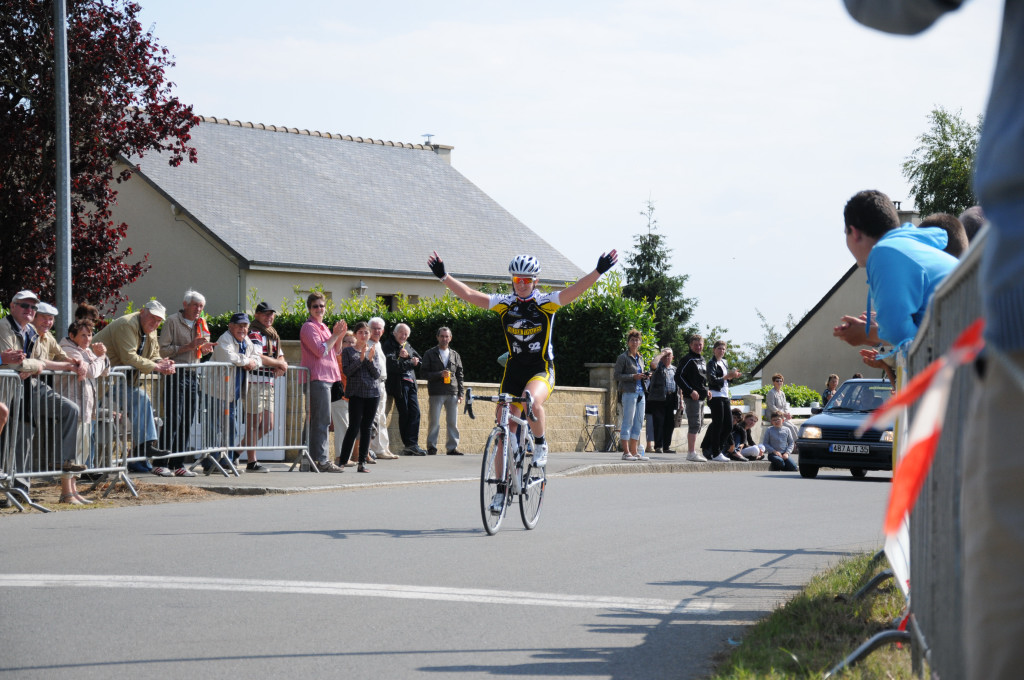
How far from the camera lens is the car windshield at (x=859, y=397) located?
21.9 m

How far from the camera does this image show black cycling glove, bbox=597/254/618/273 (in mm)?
10742

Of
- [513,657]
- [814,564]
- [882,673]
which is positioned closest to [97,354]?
[814,564]

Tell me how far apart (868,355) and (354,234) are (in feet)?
119

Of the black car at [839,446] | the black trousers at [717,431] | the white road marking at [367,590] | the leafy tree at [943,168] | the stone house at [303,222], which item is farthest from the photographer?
the leafy tree at [943,168]

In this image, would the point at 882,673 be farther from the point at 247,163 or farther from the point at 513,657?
the point at 247,163

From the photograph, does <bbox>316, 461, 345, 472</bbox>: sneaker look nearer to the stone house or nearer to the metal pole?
the metal pole

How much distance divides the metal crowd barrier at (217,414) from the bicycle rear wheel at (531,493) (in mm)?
5078

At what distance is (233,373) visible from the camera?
53.0 feet

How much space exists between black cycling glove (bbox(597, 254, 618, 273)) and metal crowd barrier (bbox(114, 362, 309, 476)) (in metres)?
5.88

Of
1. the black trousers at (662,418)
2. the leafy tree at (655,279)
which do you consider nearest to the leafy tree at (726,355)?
the leafy tree at (655,279)

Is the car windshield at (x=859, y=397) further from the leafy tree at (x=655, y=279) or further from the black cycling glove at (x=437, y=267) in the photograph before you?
the leafy tree at (x=655, y=279)

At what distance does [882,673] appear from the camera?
5.05 m

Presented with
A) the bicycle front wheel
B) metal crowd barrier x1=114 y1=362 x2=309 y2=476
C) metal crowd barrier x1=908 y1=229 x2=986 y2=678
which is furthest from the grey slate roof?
metal crowd barrier x1=908 y1=229 x2=986 y2=678

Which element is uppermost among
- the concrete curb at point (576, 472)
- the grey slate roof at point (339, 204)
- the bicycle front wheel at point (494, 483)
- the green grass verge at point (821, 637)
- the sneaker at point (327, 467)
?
the grey slate roof at point (339, 204)
